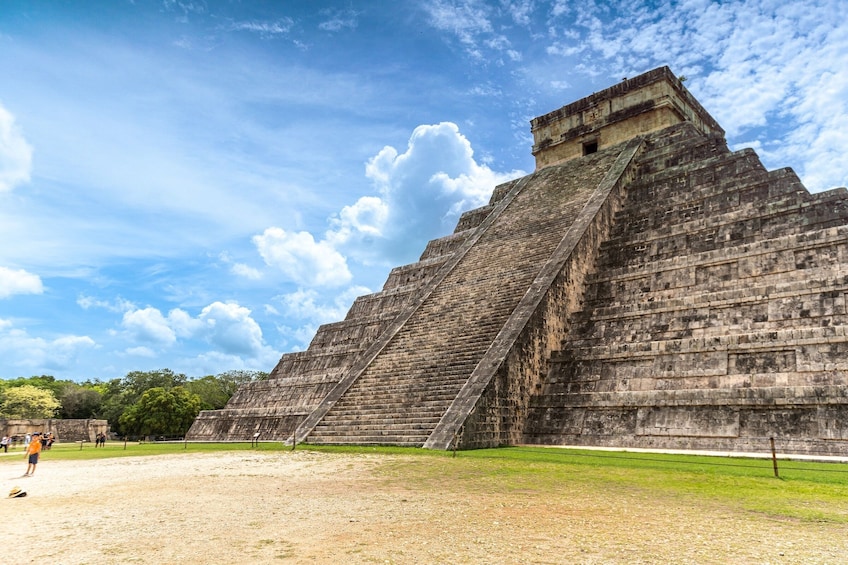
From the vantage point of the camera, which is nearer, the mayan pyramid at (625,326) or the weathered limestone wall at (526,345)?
the mayan pyramid at (625,326)

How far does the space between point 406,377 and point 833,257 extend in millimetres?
9057

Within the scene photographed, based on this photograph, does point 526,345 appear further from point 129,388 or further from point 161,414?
point 129,388

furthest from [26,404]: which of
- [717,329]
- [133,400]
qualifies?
[717,329]

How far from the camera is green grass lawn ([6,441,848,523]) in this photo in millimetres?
5777

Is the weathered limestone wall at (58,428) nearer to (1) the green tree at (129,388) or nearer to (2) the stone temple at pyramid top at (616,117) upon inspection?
(1) the green tree at (129,388)

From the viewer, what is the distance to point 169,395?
38.0 m

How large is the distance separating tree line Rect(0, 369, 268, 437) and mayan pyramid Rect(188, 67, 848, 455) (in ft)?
67.5

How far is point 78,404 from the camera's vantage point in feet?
170

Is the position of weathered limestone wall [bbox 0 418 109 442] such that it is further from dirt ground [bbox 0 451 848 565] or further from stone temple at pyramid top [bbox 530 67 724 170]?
stone temple at pyramid top [bbox 530 67 724 170]

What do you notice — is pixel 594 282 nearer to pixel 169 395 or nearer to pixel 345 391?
pixel 345 391

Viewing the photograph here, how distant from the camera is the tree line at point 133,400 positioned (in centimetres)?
3762

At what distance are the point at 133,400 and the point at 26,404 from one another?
7.57 meters

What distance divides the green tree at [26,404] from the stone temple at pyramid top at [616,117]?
4330 cm

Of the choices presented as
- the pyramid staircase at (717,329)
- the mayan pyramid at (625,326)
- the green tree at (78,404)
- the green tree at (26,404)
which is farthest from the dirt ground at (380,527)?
the green tree at (78,404)
